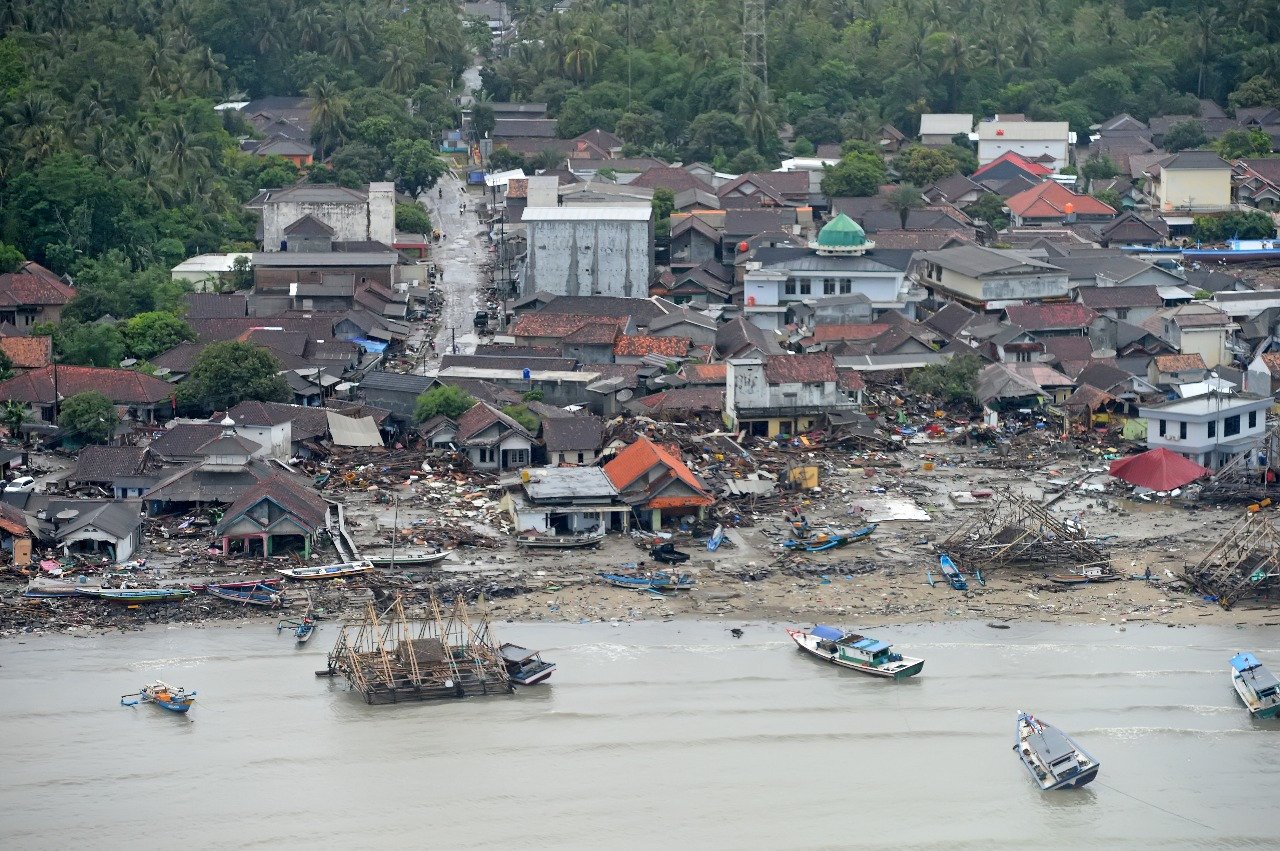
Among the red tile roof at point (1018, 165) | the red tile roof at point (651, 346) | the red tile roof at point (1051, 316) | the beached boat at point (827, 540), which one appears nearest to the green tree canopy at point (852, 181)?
the red tile roof at point (1018, 165)

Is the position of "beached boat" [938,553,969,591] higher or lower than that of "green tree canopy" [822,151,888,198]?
lower

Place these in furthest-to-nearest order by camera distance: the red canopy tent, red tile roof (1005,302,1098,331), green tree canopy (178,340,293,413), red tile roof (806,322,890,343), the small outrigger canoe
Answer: red tile roof (1005,302,1098,331) → red tile roof (806,322,890,343) → green tree canopy (178,340,293,413) → the red canopy tent → the small outrigger canoe

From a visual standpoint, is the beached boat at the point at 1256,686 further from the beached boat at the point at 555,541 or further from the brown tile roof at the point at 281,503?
the brown tile roof at the point at 281,503

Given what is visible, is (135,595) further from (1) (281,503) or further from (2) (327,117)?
(2) (327,117)

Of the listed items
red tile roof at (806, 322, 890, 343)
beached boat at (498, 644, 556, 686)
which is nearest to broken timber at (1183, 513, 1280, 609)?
beached boat at (498, 644, 556, 686)

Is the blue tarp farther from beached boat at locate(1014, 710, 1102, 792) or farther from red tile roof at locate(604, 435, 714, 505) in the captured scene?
red tile roof at locate(604, 435, 714, 505)

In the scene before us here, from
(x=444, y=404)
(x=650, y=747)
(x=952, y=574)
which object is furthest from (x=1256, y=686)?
(x=444, y=404)
